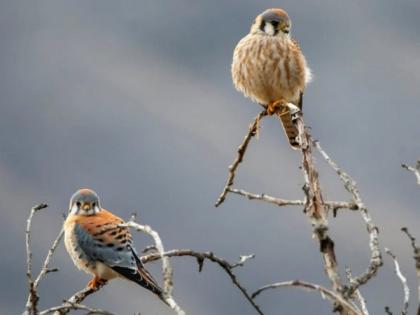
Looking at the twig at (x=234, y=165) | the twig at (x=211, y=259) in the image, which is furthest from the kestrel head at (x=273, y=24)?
the twig at (x=211, y=259)

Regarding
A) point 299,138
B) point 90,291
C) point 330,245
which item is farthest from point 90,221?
point 330,245

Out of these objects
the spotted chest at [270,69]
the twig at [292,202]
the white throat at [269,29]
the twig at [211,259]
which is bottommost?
the twig at [211,259]

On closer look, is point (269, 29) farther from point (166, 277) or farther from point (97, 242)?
point (166, 277)

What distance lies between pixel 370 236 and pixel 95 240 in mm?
2384

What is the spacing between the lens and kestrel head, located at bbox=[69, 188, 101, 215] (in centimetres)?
419

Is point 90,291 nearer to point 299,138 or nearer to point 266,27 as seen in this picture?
point 299,138

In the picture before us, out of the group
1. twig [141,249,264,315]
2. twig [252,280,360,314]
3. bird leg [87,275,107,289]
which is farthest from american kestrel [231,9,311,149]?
twig [252,280,360,314]

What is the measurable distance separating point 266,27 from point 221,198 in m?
2.69

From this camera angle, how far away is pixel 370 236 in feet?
6.71

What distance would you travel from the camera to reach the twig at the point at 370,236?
1869 mm

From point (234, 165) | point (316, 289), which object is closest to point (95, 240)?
point (234, 165)

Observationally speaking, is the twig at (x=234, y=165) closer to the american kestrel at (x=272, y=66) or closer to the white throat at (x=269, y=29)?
the american kestrel at (x=272, y=66)

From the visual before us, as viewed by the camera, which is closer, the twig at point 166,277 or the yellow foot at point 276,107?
the twig at point 166,277

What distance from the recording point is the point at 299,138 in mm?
2688
